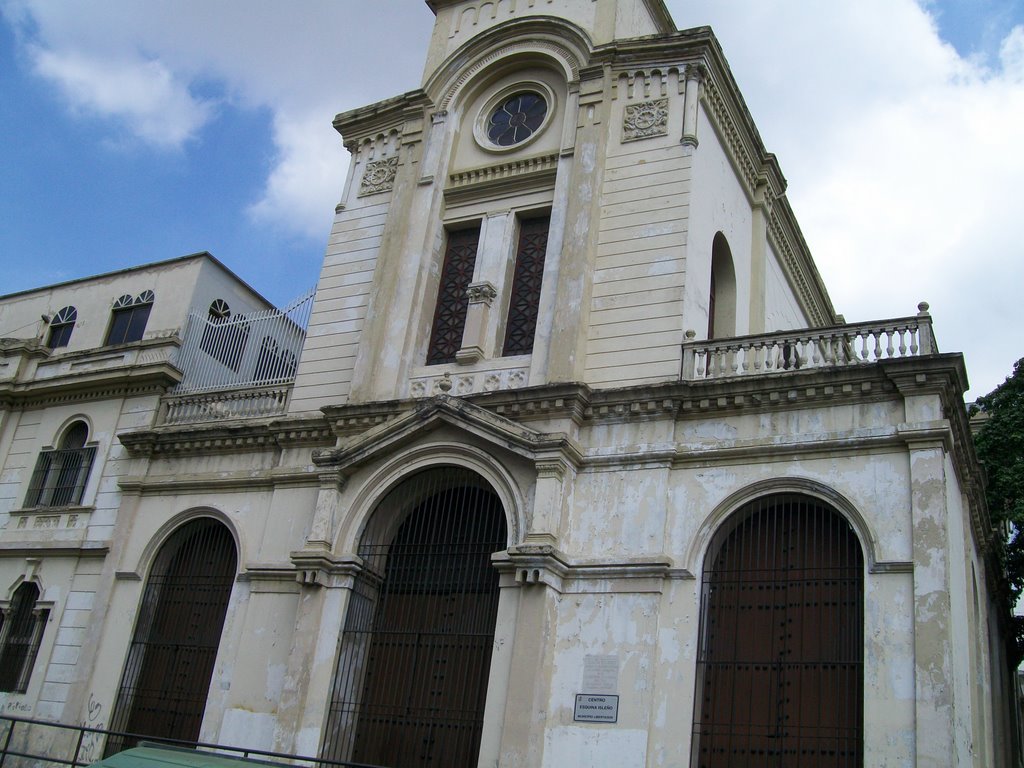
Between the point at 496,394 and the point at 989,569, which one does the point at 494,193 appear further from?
the point at 989,569

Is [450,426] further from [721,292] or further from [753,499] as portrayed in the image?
[721,292]

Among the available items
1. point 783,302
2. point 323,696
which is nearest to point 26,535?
point 323,696

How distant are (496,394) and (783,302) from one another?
27.8ft

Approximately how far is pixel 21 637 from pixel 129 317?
6.98m

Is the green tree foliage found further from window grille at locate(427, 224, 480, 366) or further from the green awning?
the green awning

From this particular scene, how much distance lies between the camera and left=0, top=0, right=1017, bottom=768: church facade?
1341cm

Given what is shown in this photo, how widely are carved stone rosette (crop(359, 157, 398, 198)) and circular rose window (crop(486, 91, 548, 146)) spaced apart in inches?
81.5

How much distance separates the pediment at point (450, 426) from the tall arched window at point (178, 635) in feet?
10.5

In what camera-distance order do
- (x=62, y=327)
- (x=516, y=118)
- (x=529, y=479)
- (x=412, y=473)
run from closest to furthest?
(x=529, y=479) < (x=412, y=473) < (x=516, y=118) < (x=62, y=327)

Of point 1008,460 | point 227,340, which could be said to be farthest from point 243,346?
point 1008,460

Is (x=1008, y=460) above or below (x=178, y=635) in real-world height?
above

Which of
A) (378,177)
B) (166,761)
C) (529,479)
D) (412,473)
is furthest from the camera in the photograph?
(378,177)

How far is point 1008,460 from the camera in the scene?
21.2 meters

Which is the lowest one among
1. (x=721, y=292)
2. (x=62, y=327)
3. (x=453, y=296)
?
(x=453, y=296)
